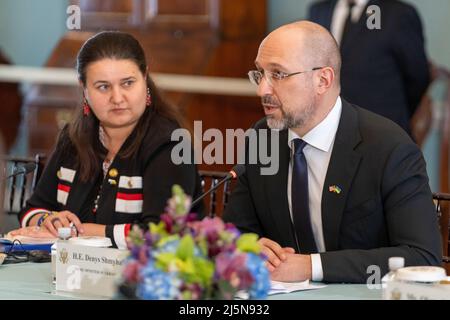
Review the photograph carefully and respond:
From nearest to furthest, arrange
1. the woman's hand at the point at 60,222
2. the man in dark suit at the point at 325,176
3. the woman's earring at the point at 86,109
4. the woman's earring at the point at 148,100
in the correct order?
the man in dark suit at the point at 325,176
the woman's hand at the point at 60,222
the woman's earring at the point at 148,100
the woman's earring at the point at 86,109

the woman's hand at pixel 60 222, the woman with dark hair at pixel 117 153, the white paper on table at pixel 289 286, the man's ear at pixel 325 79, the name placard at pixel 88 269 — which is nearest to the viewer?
the name placard at pixel 88 269

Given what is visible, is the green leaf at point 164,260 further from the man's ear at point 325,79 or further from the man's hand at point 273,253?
the man's ear at point 325,79

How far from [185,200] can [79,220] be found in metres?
1.61

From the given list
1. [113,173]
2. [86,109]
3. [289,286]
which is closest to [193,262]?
[289,286]

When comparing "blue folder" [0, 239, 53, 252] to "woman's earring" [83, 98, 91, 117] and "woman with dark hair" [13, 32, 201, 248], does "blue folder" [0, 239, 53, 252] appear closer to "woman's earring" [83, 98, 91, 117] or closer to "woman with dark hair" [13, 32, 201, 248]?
"woman with dark hair" [13, 32, 201, 248]

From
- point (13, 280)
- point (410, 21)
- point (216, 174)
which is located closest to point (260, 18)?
point (410, 21)

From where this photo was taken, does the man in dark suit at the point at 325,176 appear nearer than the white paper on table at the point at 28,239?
Yes

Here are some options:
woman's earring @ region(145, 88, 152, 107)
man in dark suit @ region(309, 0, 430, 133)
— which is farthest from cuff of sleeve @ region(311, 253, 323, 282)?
man in dark suit @ region(309, 0, 430, 133)

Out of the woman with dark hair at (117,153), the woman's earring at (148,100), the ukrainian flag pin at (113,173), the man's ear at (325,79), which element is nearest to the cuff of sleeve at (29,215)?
the woman with dark hair at (117,153)

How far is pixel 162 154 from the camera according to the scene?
3477 mm

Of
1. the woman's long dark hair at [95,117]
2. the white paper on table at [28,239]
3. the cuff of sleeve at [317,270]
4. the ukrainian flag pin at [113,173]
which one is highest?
the woman's long dark hair at [95,117]

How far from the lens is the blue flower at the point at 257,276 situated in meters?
1.86

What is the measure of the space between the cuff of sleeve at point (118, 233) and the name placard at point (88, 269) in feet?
2.08

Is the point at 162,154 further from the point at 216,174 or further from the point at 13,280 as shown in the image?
the point at 13,280
